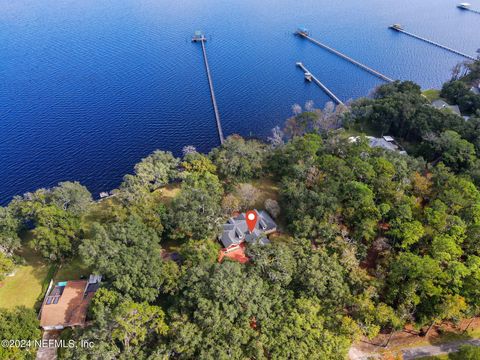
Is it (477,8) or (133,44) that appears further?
(477,8)

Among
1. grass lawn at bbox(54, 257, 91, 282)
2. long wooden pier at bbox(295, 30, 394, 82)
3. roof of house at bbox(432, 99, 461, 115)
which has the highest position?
long wooden pier at bbox(295, 30, 394, 82)

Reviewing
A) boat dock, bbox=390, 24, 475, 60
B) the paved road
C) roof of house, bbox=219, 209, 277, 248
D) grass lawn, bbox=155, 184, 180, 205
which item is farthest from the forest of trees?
boat dock, bbox=390, 24, 475, 60

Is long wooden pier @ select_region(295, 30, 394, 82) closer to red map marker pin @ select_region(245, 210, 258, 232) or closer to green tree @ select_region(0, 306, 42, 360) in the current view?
red map marker pin @ select_region(245, 210, 258, 232)

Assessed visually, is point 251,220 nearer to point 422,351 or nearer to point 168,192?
point 168,192

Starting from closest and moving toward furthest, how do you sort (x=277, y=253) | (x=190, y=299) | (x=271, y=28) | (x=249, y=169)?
1. (x=190, y=299)
2. (x=277, y=253)
3. (x=249, y=169)
4. (x=271, y=28)

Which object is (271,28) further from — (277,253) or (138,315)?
(138,315)

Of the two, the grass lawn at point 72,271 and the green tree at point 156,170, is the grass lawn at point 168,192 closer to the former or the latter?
the green tree at point 156,170

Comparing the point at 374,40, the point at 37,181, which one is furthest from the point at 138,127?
the point at 374,40

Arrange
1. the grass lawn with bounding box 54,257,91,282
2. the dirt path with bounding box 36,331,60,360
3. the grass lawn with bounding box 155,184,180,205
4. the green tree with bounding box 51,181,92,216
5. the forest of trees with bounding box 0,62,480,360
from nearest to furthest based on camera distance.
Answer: the forest of trees with bounding box 0,62,480,360 < the dirt path with bounding box 36,331,60,360 < the grass lawn with bounding box 54,257,91,282 < the green tree with bounding box 51,181,92,216 < the grass lawn with bounding box 155,184,180,205
